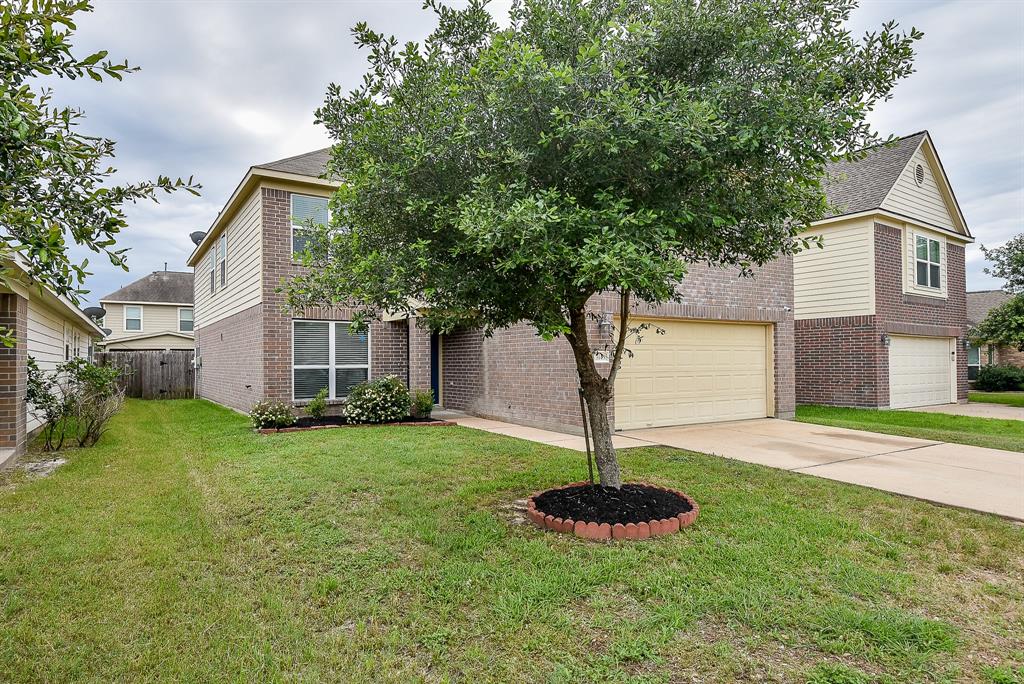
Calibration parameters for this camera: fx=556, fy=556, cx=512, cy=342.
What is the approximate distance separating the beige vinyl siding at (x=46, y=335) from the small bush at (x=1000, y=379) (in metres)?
28.7

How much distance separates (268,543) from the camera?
4.45 metres

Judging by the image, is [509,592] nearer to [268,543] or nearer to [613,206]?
[268,543]

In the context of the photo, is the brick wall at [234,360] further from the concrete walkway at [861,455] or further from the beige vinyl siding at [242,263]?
the concrete walkway at [861,455]

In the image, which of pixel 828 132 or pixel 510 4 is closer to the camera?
pixel 828 132

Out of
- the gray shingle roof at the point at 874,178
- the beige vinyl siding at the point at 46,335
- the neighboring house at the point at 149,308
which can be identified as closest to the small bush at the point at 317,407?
the beige vinyl siding at the point at 46,335

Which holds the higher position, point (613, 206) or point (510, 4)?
point (510, 4)

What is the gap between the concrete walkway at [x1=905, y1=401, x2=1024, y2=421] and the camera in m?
12.9

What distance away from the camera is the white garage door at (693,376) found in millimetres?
10141

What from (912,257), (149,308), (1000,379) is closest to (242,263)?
(912,257)

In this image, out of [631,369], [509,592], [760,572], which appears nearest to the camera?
[509,592]

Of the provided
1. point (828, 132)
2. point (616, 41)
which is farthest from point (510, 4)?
point (828, 132)

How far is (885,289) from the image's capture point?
45.6 ft

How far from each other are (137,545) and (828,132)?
5.87 meters

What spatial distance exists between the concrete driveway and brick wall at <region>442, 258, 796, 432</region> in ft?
4.44
